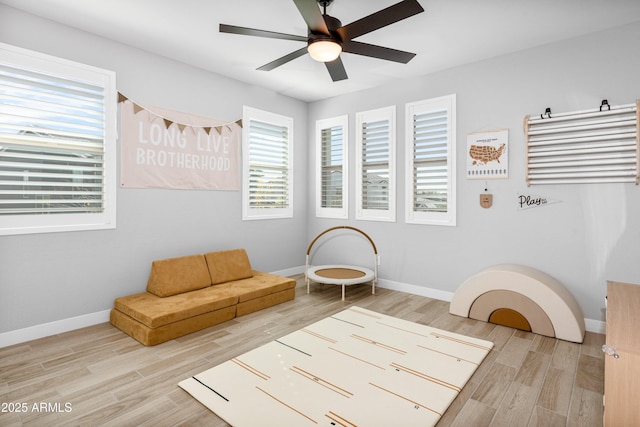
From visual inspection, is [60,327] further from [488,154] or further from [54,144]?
[488,154]

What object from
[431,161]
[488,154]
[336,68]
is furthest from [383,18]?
[431,161]

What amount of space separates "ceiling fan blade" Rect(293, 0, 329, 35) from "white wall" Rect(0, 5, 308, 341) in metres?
2.31

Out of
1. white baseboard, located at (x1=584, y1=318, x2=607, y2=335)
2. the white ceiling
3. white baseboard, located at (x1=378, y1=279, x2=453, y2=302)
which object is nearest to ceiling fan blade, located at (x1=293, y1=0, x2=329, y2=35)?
the white ceiling

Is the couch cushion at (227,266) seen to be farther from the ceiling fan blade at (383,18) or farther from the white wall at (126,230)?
the ceiling fan blade at (383,18)

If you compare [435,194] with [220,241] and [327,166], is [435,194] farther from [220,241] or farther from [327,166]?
[220,241]

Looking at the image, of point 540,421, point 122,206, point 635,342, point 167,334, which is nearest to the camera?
point 635,342

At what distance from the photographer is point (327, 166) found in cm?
559

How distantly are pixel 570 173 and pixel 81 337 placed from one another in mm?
5068

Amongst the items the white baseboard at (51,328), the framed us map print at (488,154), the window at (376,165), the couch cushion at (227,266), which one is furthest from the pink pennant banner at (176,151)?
the framed us map print at (488,154)

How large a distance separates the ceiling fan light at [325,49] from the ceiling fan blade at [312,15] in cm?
8

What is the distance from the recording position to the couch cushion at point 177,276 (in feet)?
11.7

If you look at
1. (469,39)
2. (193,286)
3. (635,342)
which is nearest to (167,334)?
(193,286)

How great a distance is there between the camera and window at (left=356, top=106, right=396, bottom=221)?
4.75m

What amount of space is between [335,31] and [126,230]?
2.93 meters
